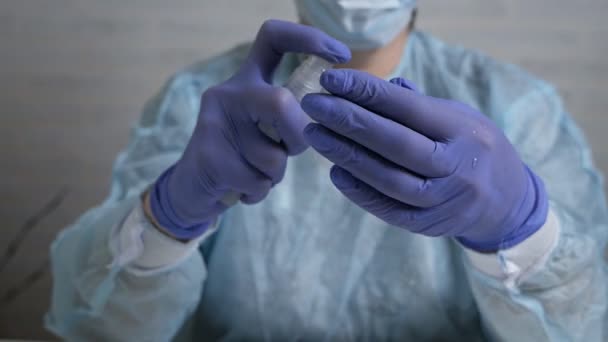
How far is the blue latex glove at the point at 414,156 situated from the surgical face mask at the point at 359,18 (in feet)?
0.77

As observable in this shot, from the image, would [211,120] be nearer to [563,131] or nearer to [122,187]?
[122,187]

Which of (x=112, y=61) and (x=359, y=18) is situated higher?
(x=359, y=18)

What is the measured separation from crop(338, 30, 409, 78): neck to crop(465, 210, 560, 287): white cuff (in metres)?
0.31

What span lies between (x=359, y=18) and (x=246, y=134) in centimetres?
26

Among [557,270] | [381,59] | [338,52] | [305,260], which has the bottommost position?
[305,260]

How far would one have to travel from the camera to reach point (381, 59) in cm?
91

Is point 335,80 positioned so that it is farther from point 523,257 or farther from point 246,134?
point 523,257

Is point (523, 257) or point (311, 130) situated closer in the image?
point (311, 130)

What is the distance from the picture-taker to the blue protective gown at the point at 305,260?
0.85 meters

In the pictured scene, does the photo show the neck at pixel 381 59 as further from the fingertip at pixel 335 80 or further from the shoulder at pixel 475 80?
the fingertip at pixel 335 80

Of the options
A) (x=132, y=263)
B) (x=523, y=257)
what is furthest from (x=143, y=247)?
(x=523, y=257)

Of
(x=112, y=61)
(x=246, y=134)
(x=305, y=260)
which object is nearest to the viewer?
(x=246, y=134)

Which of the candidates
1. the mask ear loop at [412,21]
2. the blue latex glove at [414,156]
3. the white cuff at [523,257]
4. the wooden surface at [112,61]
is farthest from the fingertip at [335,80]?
the wooden surface at [112,61]

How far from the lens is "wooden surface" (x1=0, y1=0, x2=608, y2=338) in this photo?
1.21m
